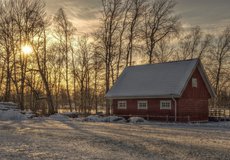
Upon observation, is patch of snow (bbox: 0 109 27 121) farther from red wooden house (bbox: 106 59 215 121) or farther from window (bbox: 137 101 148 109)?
window (bbox: 137 101 148 109)

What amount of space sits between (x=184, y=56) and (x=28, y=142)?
5419cm

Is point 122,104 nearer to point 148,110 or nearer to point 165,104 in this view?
point 148,110

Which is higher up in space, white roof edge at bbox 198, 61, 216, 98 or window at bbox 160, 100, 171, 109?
white roof edge at bbox 198, 61, 216, 98

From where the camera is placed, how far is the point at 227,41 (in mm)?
68625

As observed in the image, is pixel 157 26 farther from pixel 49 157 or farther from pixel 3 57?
pixel 49 157

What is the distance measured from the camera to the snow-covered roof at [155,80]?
124 feet

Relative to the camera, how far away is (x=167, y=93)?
37.0 metres

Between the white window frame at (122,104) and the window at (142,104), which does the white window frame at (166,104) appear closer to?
the window at (142,104)

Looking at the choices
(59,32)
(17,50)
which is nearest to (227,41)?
(59,32)

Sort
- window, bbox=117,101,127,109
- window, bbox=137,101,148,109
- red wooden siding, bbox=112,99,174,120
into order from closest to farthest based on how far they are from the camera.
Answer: red wooden siding, bbox=112,99,174,120 < window, bbox=137,101,148,109 < window, bbox=117,101,127,109

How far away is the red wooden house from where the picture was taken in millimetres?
37125

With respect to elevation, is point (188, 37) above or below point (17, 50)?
above

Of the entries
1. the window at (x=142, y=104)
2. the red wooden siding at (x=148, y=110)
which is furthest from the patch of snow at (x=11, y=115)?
the window at (x=142, y=104)

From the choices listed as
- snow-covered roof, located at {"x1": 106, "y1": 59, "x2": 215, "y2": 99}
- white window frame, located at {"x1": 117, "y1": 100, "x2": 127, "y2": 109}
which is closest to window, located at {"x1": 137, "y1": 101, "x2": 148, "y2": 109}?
snow-covered roof, located at {"x1": 106, "y1": 59, "x2": 215, "y2": 99}
